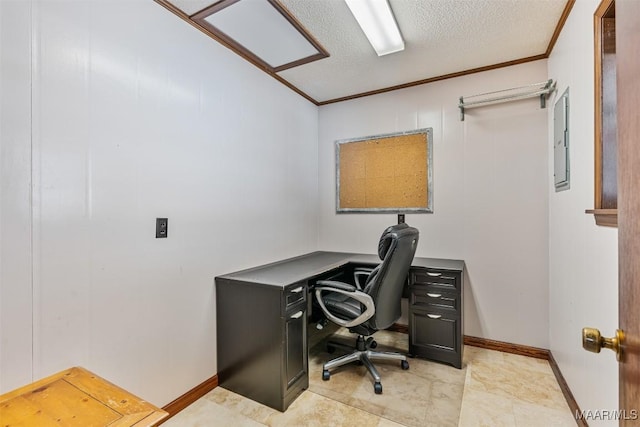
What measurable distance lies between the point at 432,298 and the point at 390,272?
650 millimetres

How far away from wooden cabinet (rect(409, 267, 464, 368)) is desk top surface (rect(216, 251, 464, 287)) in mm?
94

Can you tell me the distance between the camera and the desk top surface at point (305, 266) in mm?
2016

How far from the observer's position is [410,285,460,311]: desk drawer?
7.53ft

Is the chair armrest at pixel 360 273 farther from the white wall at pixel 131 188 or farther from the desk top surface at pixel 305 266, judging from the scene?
the white wall at pixel 131 188

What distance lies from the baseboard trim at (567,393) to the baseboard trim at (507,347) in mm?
99

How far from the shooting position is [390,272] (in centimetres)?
198

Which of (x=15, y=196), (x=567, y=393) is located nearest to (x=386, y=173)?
(x=567, y=393)

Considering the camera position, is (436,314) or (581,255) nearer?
(581,255)

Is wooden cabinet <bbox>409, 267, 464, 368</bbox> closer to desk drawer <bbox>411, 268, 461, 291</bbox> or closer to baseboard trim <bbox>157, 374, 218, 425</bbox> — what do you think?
desk drawer <bbox>411, 268, 461, 291</bbox>

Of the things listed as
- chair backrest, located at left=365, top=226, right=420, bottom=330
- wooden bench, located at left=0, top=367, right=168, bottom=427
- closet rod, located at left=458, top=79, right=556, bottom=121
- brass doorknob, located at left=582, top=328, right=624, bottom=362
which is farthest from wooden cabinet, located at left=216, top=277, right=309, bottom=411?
closet rod, located at left=458, top=79, right=556, bottom=121

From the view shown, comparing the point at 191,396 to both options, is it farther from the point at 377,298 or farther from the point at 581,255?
the point at 581,255

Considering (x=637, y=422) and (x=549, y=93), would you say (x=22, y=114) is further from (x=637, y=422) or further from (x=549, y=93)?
(x=549, y=93)

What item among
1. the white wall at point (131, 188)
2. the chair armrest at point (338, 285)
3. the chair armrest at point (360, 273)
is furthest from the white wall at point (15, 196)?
the chair armrest at point (360, 273)

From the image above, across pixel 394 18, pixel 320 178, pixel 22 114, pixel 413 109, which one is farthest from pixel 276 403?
pixel 413 109
